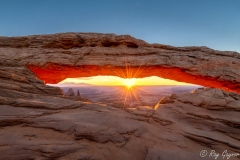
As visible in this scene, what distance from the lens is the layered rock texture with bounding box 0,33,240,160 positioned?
6.91 metres

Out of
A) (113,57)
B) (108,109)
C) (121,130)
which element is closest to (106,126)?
(121,130)

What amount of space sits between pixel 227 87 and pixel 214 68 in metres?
3.27

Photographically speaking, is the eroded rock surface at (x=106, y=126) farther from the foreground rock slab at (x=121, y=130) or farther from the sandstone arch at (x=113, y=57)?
the sandstone arch at (x=113, y=57)

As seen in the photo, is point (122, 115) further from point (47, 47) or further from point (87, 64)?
point (47, 47)

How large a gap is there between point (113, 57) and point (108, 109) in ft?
23.3

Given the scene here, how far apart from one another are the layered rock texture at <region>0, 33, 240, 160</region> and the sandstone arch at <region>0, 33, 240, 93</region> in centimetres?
11

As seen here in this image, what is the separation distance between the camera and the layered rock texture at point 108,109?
6906 mm

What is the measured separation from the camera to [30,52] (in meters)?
15.1

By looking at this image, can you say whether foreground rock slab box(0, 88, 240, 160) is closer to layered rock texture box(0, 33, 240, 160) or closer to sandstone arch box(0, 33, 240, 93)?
layered rock texture box(0, 33, 240, 160)

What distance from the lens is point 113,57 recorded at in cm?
1578

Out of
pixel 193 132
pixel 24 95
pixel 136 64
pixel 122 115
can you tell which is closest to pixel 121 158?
pixel 122 115

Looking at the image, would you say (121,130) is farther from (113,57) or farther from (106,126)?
(113,57)

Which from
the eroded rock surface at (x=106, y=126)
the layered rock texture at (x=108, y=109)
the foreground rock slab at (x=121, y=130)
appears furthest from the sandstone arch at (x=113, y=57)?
the foreground rock slab at (x=121, y=130)

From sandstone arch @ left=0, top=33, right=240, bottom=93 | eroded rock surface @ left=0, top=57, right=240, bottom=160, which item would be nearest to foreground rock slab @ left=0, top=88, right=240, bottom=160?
eroded rock surface @ left=0, top=57, right=240, bottom=160
